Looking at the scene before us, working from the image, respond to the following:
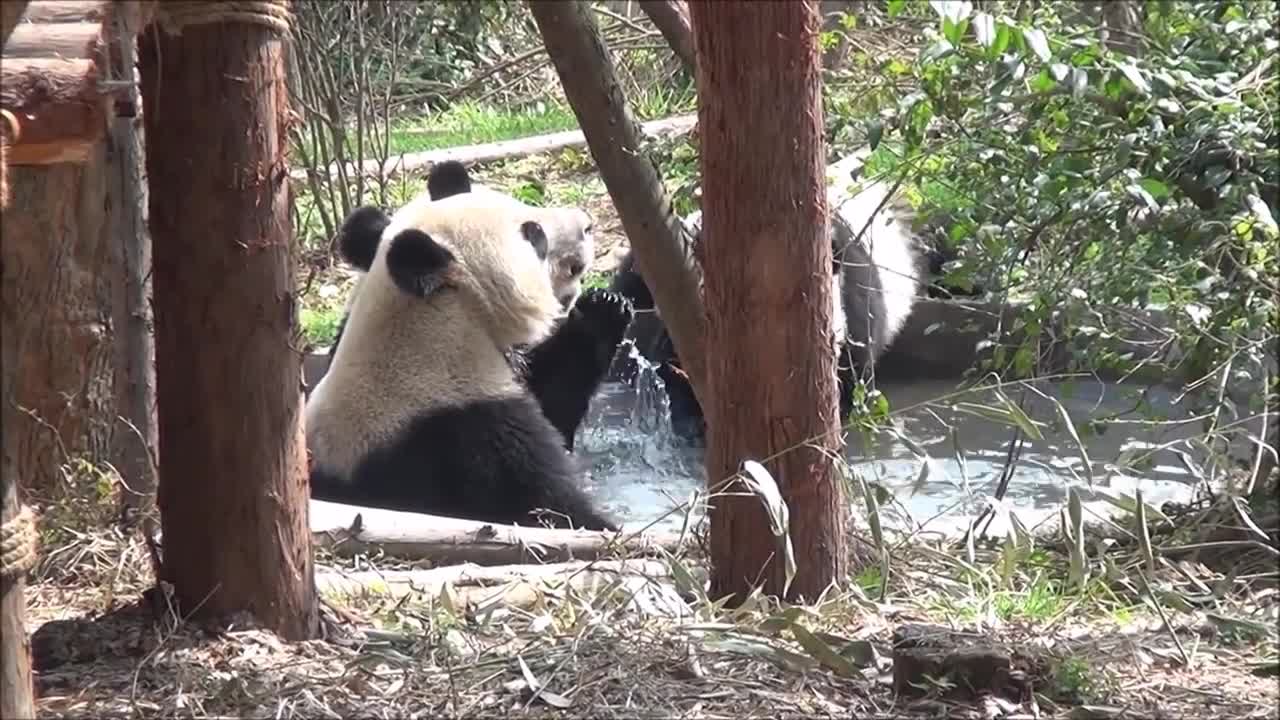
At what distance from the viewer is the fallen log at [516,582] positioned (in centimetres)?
314

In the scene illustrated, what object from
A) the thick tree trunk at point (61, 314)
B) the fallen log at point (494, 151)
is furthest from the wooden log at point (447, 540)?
the fallen log at point (494, 151)

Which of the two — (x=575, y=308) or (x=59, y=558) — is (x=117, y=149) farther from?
(x=575, y=308)

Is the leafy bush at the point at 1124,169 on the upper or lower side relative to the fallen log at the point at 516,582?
upper

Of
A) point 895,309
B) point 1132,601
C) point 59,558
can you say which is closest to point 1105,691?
point 1132,601

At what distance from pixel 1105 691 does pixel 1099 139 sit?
194cm

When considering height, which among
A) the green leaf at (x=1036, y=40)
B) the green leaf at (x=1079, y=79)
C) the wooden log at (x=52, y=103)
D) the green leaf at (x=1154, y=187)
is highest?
the green leaf at (x=1036, y=40)

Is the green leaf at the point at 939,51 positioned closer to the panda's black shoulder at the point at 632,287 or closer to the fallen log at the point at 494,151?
the panda's black shoulder at the point at 632,287

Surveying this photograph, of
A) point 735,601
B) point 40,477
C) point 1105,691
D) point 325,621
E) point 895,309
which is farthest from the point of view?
point 895,309

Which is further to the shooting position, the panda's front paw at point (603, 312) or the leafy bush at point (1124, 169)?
the panda's front paw at point (603, 312)

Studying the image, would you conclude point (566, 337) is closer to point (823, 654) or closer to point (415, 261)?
point (415, 261)

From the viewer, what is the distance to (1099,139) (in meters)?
4.02

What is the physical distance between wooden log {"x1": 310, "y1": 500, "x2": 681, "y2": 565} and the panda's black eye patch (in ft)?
5.20

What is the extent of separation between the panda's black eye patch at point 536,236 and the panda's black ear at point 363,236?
0.49m

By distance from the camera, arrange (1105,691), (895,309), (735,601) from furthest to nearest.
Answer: (895,309), (735,601), (1105,691)
